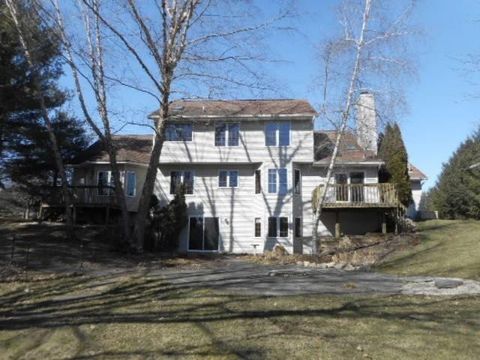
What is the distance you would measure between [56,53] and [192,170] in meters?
10.1

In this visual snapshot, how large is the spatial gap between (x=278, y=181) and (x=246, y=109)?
4.72m

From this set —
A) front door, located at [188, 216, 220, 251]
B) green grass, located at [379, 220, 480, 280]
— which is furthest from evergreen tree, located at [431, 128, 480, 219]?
front door, located at [188, 216, 220, 251]

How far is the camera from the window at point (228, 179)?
28609 millimetres

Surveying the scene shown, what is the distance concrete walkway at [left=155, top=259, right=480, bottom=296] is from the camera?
1184cm

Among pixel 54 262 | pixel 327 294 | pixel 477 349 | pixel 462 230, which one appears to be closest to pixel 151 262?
pixel 54 262

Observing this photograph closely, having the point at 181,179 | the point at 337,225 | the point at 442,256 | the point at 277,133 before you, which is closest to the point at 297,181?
the point at 277,133

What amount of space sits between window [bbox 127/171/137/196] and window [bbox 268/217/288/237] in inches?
330

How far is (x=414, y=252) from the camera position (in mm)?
20781

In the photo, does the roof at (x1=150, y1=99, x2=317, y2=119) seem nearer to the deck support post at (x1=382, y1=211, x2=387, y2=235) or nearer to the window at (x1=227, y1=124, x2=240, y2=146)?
the window at (x1=227, y1=124, x2=240, y2=146)

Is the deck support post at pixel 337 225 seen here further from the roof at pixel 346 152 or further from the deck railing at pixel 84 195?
the deck railing at pixel 84 195

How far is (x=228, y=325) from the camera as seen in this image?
8.50 m

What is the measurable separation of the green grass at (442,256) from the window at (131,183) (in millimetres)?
15784

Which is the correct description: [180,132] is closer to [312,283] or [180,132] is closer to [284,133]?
[284,133]

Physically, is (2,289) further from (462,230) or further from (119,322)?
(462,230)
